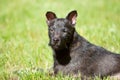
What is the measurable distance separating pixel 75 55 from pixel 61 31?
65 cm

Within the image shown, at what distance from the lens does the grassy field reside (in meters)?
12.5

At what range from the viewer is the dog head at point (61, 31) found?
37.0 ft

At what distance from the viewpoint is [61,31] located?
37.5ft

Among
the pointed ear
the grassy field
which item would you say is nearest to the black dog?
→ the pointed ear

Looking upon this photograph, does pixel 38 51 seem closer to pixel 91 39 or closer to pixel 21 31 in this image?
pixel 91 39

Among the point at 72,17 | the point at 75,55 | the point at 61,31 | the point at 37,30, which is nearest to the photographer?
the point at 61,31

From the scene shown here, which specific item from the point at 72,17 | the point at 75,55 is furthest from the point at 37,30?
the point at 75,55

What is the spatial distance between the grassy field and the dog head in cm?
74

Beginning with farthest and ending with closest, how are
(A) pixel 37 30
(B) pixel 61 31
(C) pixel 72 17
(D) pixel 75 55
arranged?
1. (A) pixel 37 30
2. (C) pixel 72 17
3. (D) pixel 75 55
4. (B) pixel 61 31

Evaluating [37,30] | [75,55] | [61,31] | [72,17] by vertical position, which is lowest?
[37,30]

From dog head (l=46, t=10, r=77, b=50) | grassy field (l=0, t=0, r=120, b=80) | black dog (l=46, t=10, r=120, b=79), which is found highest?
dog head (l=46, t=10, r=77, b=50)

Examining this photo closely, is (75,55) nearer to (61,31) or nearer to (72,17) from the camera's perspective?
(61,31)

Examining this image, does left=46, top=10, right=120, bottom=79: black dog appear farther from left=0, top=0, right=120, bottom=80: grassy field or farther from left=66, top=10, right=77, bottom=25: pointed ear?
left=0, top=0, right=120, bottom=80: grassy field

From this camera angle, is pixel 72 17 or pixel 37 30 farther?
pixel 37 30
